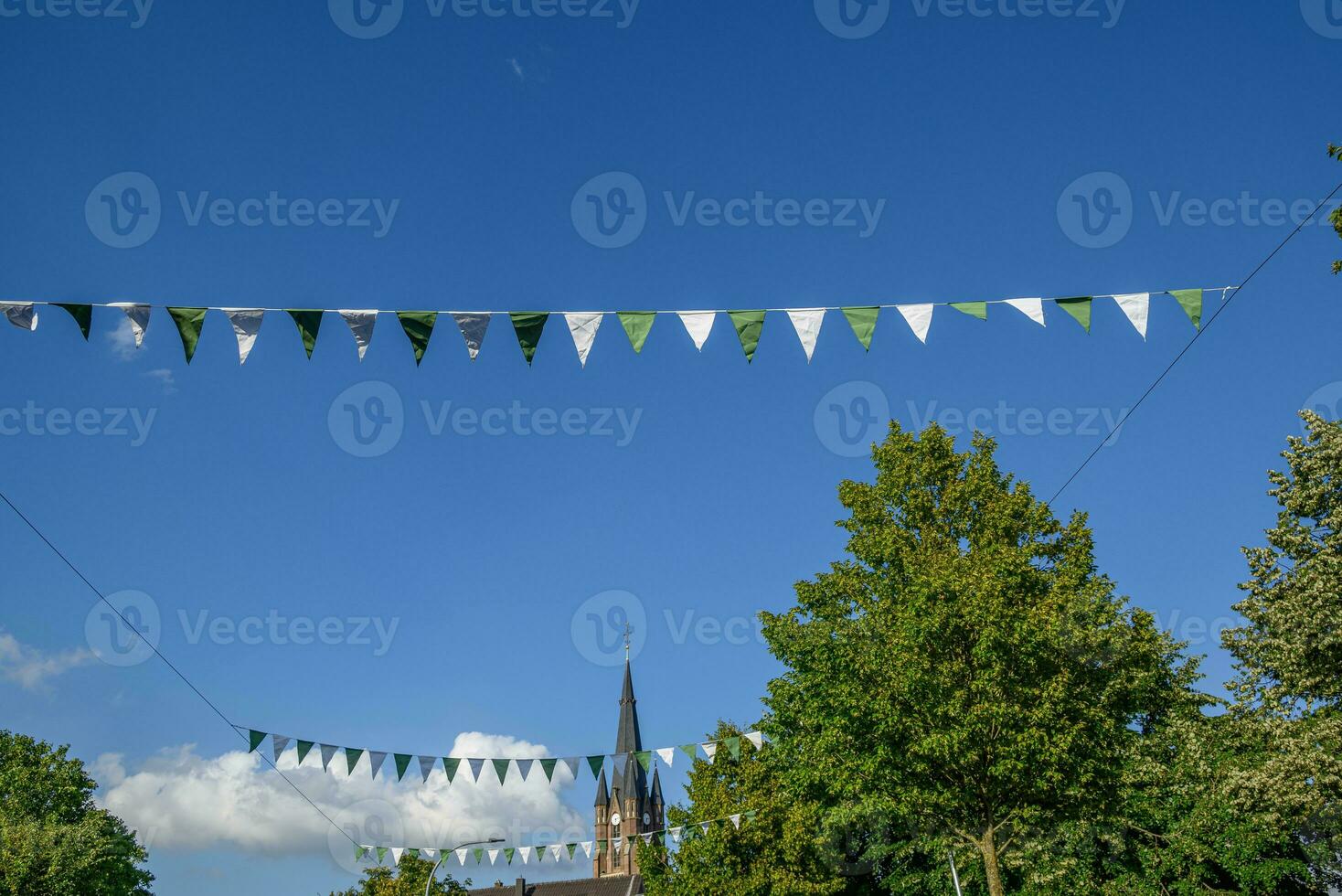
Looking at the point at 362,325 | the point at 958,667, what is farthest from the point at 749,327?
the point at 958,667

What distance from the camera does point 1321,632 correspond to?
22.9m

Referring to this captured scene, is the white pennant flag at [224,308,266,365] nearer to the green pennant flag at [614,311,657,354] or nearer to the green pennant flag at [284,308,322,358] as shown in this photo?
the green pennant flag at [284,308,322,358]

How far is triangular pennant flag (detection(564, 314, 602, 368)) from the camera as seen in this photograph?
1255 cm

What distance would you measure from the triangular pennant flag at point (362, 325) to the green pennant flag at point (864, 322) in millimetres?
6040

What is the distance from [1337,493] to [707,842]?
20.4 m

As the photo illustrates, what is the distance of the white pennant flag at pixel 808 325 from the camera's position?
501 inches

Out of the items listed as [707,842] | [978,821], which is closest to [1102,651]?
[978,821]

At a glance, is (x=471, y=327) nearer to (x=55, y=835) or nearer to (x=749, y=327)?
(x=749, y=327)

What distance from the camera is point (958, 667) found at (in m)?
19.6

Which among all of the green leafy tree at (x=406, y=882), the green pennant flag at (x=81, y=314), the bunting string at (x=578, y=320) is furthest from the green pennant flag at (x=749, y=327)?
the green leafy tree at (x=406, y=882)

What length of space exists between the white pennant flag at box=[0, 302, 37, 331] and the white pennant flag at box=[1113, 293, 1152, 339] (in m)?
13.7

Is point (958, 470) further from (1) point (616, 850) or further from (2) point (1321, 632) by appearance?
(1) point (616, 850)

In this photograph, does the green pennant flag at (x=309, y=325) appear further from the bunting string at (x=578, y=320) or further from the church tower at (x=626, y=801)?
the church tower at (x=626, y=801)

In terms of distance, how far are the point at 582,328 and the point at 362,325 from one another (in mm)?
2766
